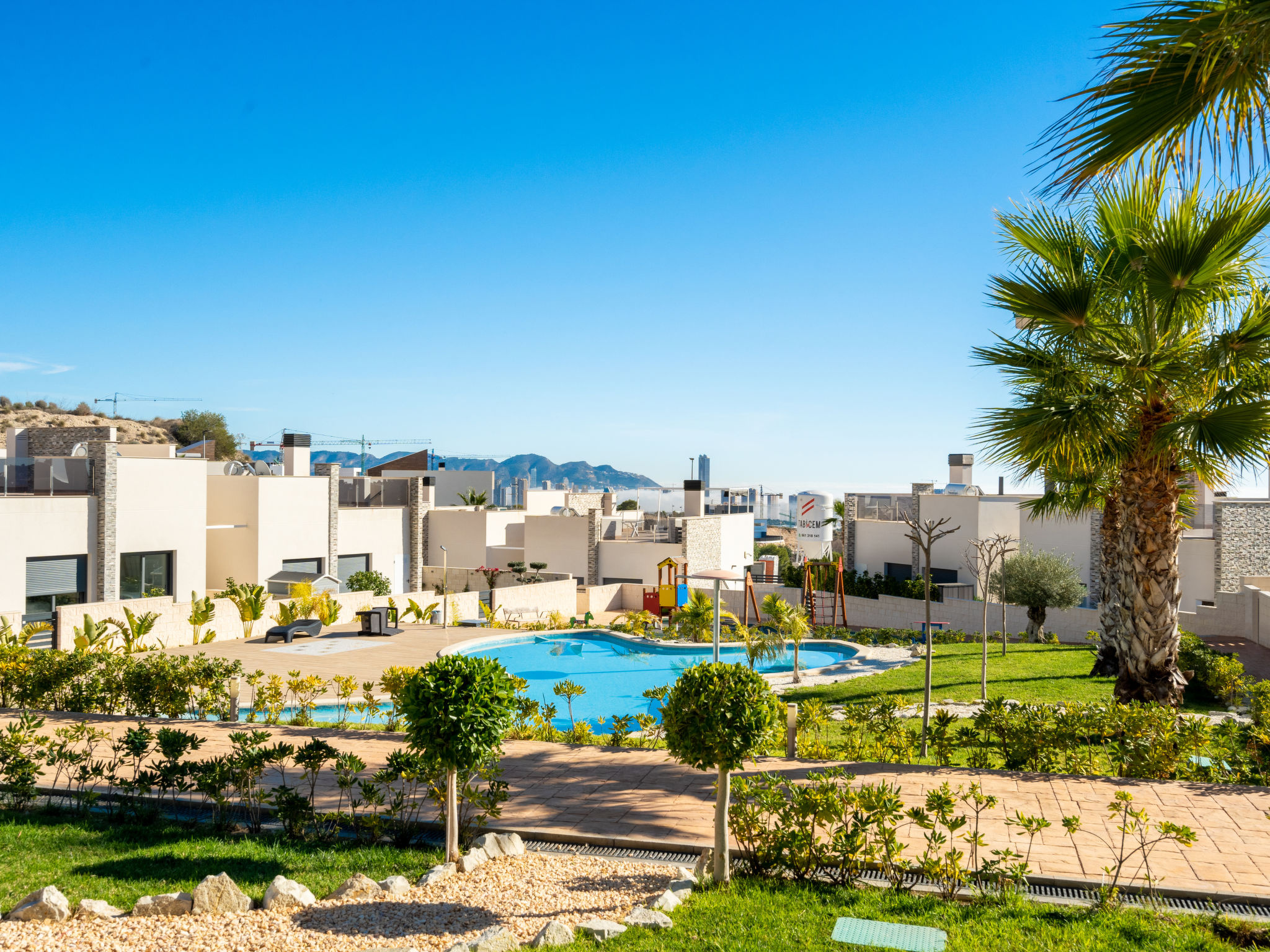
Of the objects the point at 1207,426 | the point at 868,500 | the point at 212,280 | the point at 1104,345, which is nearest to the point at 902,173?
the point at 1104,345

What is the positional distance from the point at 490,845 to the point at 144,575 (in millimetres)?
20571

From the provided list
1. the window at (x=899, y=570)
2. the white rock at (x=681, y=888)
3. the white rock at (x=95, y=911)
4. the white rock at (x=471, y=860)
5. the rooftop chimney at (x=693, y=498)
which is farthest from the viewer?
the rooftop chimney at (x=693, y=498)

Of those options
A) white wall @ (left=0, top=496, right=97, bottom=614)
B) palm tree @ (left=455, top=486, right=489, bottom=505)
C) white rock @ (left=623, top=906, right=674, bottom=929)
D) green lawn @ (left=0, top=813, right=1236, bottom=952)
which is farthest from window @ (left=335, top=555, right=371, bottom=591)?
white rock @ (left=623, top=906, right=674, bottom=929)

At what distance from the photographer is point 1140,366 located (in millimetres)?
9180

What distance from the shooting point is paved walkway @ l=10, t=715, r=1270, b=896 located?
610 cm

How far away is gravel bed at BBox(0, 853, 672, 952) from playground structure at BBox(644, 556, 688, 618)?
20.5 meters

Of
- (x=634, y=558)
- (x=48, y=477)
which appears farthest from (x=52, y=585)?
(x=634, y=558)

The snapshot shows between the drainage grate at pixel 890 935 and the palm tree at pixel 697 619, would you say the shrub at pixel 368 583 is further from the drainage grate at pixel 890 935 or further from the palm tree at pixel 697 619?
the drainage grate at pixel 890 935

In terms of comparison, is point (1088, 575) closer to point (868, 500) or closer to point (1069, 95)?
point (868, 500)

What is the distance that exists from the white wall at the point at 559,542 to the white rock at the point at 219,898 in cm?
2840

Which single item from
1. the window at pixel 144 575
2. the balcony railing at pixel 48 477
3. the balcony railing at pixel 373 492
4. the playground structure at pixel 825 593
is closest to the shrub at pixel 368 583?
the balcony railing at pixel 373 492

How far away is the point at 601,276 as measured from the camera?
93.1 feet

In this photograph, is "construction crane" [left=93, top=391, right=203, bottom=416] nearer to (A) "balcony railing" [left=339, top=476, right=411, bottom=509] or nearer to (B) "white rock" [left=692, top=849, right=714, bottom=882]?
(A) "balcony railing" [left=339, top=476, right=411, bottom=509]

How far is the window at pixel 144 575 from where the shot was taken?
22359mm
